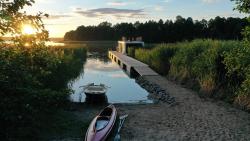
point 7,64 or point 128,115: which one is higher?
point 7,64

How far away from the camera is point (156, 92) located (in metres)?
21.2

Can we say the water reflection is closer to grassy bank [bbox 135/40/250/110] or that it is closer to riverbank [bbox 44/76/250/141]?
grassy bank [bbox 135/40/250/110]

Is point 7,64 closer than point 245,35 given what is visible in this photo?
Yes

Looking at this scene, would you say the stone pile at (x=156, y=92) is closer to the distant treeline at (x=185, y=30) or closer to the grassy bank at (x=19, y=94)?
the grassy bank at (x=19, y=94)

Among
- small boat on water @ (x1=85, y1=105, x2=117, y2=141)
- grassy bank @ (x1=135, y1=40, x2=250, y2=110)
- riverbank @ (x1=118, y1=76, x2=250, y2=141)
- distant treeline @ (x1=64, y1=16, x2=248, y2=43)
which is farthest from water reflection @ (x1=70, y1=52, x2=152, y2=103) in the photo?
distant treeline @ (x1=64, y1=16, x2=248, y2=43)

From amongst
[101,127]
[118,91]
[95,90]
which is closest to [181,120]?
[101,127]

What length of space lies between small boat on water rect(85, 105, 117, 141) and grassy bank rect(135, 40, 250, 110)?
14.4 feet

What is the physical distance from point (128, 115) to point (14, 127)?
220 inches

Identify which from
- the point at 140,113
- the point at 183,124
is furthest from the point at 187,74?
the point at 183,124

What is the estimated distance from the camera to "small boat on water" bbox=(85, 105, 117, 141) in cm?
1045

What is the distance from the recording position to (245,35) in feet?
38.3

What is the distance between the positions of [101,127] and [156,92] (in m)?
10.4

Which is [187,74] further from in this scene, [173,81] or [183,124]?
[183,124]

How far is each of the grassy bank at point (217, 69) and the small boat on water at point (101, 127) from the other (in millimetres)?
4389
